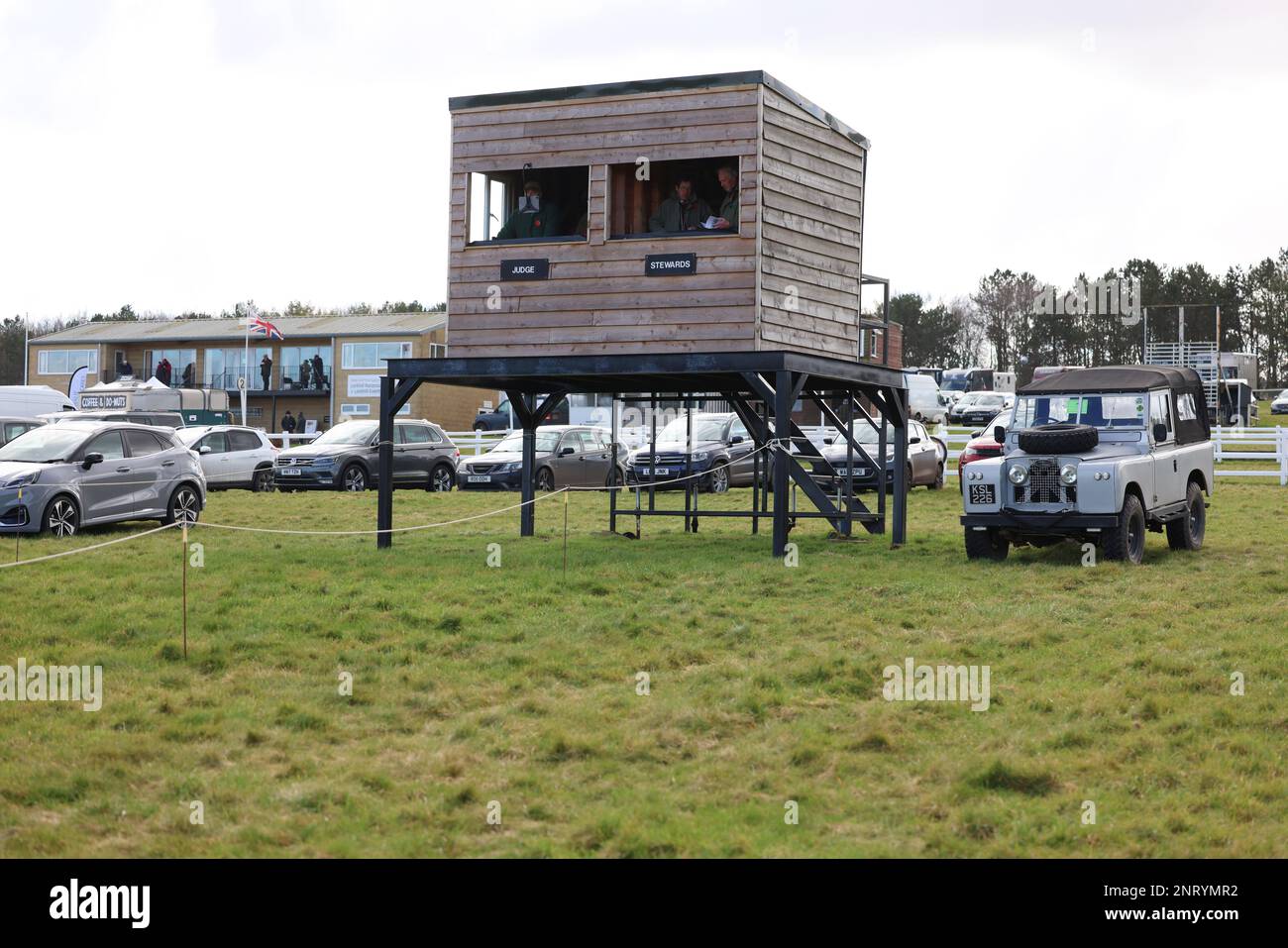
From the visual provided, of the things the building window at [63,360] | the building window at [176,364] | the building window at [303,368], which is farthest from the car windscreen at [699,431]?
the building window at [63,360]

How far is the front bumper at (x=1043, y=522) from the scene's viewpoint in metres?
14.8

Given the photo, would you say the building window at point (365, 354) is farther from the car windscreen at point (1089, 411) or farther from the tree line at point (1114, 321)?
the car windscreen at point (1089, 411)

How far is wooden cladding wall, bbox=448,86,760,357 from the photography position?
624 inches

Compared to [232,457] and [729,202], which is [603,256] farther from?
[232,457]

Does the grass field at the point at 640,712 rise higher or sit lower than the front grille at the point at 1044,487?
lower

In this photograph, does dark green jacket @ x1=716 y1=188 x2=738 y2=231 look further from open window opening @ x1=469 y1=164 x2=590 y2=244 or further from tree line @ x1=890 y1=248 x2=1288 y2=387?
tree line @ x1=890 y1=248 x2=1288 y2=387

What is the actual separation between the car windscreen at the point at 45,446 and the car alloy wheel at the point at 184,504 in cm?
160

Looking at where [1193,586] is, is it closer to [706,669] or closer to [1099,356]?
[706,669]

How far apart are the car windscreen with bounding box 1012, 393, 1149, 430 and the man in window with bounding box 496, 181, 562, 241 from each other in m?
6.08

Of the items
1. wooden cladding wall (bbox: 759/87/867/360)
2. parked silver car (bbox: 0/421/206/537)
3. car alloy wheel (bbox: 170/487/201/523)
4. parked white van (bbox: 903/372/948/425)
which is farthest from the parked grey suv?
parked white van (bbox: 903/372/948/425)
